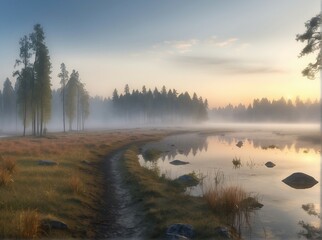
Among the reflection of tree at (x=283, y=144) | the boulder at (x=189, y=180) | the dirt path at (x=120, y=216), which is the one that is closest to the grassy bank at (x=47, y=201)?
the dirt path at (x=120, y=216)

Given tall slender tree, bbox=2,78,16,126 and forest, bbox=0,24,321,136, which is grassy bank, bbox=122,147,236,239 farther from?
tall slender tree, bbox=2,78,16,126

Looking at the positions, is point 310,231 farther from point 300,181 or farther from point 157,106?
point 157,106

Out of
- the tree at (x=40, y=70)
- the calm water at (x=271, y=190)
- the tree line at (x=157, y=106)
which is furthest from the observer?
the tree line at (x=157, y=106)

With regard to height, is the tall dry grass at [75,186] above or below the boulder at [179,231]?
above

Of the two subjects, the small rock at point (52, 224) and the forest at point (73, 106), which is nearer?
the small rock at point (52, 224)

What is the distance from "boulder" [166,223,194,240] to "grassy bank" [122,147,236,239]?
23 cm

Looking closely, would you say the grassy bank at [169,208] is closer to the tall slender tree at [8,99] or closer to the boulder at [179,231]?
the boulder at [179,231]

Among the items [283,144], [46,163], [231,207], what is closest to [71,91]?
[283,144]

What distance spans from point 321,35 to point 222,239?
18182 millimetres

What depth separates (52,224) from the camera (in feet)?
33.6

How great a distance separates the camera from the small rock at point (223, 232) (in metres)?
10.1

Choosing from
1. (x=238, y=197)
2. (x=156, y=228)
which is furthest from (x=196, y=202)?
(x=156, y=228)

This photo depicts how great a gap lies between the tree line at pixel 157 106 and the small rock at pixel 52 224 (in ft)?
424

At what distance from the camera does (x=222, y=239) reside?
9852 millimetres
